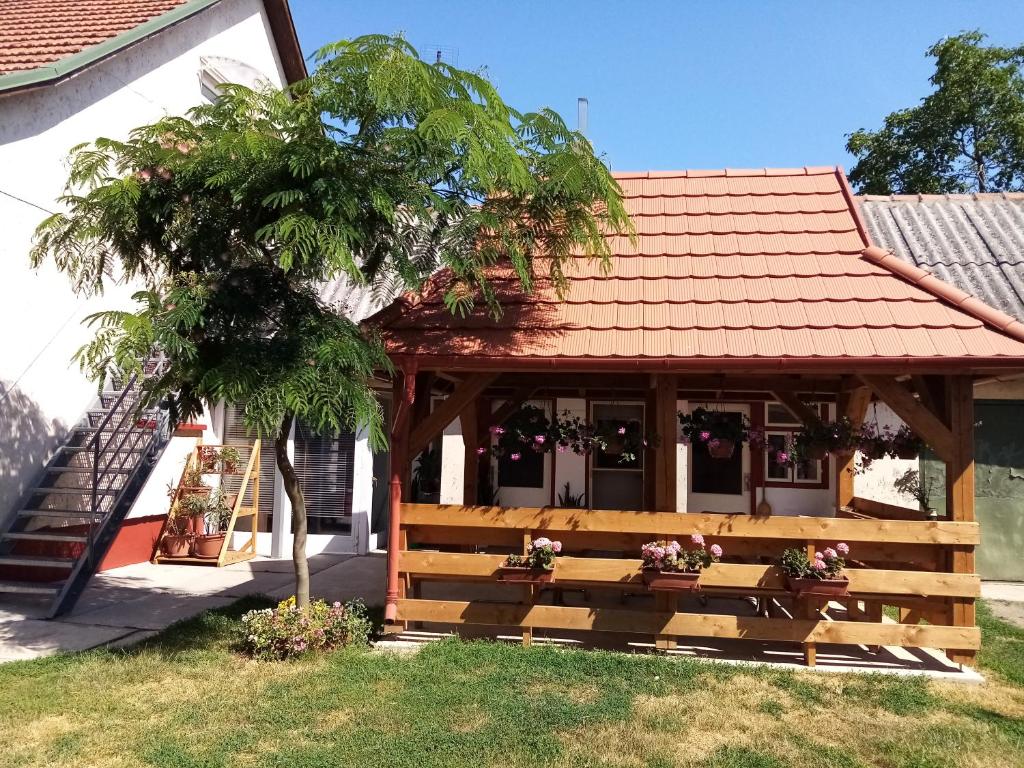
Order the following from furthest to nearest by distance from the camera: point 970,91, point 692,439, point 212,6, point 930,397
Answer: point 970,91
point 212,6
point 692,439
point 930,397

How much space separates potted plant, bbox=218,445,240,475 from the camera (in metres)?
11.1

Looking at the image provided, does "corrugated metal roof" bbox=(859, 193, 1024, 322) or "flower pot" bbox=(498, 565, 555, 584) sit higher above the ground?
"corrugated metal roof" bbox=(859, 193, 1024, 322)

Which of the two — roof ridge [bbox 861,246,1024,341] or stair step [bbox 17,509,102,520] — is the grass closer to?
stair step [bbox 17,509,102,520]

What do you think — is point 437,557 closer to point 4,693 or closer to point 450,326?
point 450,326

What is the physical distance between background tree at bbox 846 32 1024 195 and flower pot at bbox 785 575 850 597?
1792cm

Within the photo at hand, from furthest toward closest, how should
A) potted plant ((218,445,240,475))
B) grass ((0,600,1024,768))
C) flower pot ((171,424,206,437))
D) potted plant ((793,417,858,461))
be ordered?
potted plant ((218,445,240,475)) → flower pot ((171,424,206,437)) → potted plant ((793,417,858,461)) → grass ((0,600,1024,768))

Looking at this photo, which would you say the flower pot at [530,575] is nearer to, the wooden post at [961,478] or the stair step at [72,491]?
the wooden post at [961,478]

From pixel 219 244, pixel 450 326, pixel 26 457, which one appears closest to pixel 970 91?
pixel 450 326

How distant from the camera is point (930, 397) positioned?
6.33 metres

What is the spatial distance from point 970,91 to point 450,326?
19.2 metres

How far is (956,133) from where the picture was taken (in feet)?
66.0

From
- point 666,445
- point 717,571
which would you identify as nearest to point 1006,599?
point 717,571

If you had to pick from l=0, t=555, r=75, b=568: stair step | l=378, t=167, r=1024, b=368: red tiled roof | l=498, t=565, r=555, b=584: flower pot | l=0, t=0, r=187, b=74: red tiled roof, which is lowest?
l=0, t=555, r=75, b=568: stair step

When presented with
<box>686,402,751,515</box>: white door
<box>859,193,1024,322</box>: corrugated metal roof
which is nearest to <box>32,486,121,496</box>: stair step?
<box>686,402,751,515</box>: white door
